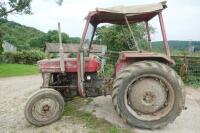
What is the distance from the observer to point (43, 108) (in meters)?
5.96

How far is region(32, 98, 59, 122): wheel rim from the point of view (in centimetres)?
588

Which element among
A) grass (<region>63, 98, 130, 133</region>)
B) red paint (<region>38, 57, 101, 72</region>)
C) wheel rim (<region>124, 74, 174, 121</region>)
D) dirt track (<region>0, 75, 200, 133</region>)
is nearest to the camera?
grass (<region>63, 98, 130, 133</region>)

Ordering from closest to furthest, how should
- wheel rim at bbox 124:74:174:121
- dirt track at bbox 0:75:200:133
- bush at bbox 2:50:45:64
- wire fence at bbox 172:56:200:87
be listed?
dirt track at bbox 0:75:200:133 → wheel rim at bbox 124:74:174:121 → wire fence at bbox 172:56:200:87 → bush at bbox 2:50:45:64

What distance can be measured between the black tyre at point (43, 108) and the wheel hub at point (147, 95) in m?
1.48

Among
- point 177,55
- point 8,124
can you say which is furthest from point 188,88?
point 8,124

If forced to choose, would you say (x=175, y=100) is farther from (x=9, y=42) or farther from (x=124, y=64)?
(x=9, y=42)

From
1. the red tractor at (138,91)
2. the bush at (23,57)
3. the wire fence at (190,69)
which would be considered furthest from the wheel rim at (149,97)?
the bush at (23,57)

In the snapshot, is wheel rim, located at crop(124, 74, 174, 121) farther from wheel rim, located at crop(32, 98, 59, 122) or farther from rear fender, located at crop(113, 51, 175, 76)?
wheel rim, located at crop(32, 98, 59, 122)

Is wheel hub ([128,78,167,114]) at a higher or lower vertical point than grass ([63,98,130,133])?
higher

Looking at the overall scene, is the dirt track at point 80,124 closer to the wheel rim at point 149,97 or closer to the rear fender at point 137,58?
the wheel rim at point 149,97

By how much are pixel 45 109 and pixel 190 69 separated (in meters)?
8.03

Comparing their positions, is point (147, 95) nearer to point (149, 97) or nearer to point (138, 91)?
point (149, 97)

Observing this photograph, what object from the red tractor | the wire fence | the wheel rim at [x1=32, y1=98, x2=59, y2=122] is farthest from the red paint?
the wire fence

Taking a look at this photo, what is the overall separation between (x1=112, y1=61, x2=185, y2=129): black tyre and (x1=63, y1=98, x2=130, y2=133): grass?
345mm
